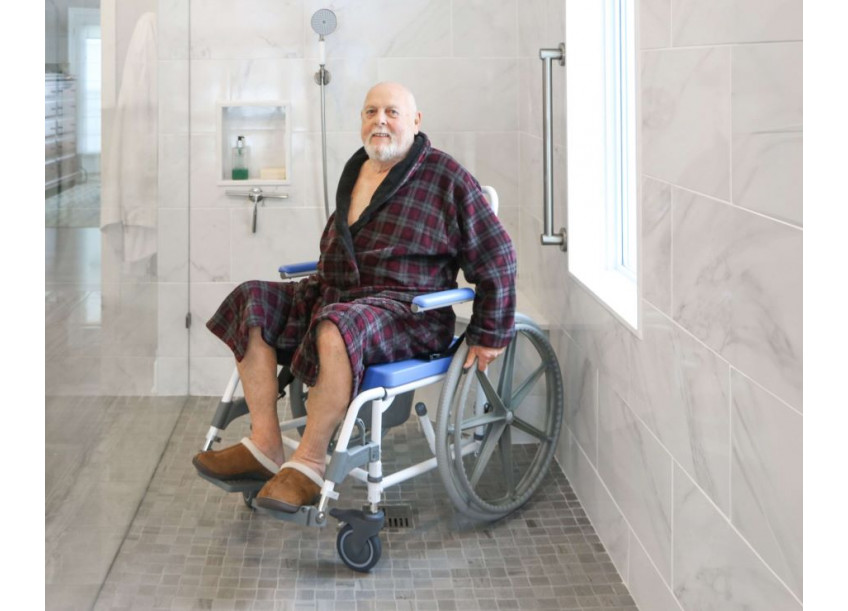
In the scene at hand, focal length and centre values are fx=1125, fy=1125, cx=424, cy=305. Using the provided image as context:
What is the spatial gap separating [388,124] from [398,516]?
3.69 ft

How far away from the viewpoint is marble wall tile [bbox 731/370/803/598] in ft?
5.67

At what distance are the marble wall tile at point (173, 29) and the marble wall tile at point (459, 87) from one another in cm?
73

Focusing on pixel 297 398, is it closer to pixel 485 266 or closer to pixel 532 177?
pixel 485 266

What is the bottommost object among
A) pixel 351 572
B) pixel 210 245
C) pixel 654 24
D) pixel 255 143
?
pixel 351 572

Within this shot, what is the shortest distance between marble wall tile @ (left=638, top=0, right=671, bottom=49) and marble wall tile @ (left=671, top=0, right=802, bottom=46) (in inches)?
1.5

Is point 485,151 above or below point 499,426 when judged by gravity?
above

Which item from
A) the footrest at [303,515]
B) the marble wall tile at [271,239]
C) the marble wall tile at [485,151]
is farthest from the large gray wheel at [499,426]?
the marble wall tile at [271,239]

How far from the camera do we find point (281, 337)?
3119 millimetres

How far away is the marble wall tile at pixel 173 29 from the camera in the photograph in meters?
4.01

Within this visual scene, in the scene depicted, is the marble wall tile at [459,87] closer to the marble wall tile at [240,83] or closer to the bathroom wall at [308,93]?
the bathroom wall at [308,93]

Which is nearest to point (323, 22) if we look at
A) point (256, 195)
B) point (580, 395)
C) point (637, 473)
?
point (256, 195)

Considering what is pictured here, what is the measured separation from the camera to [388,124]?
10.4 ft

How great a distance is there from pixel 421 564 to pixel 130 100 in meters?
Answer: 1.51
